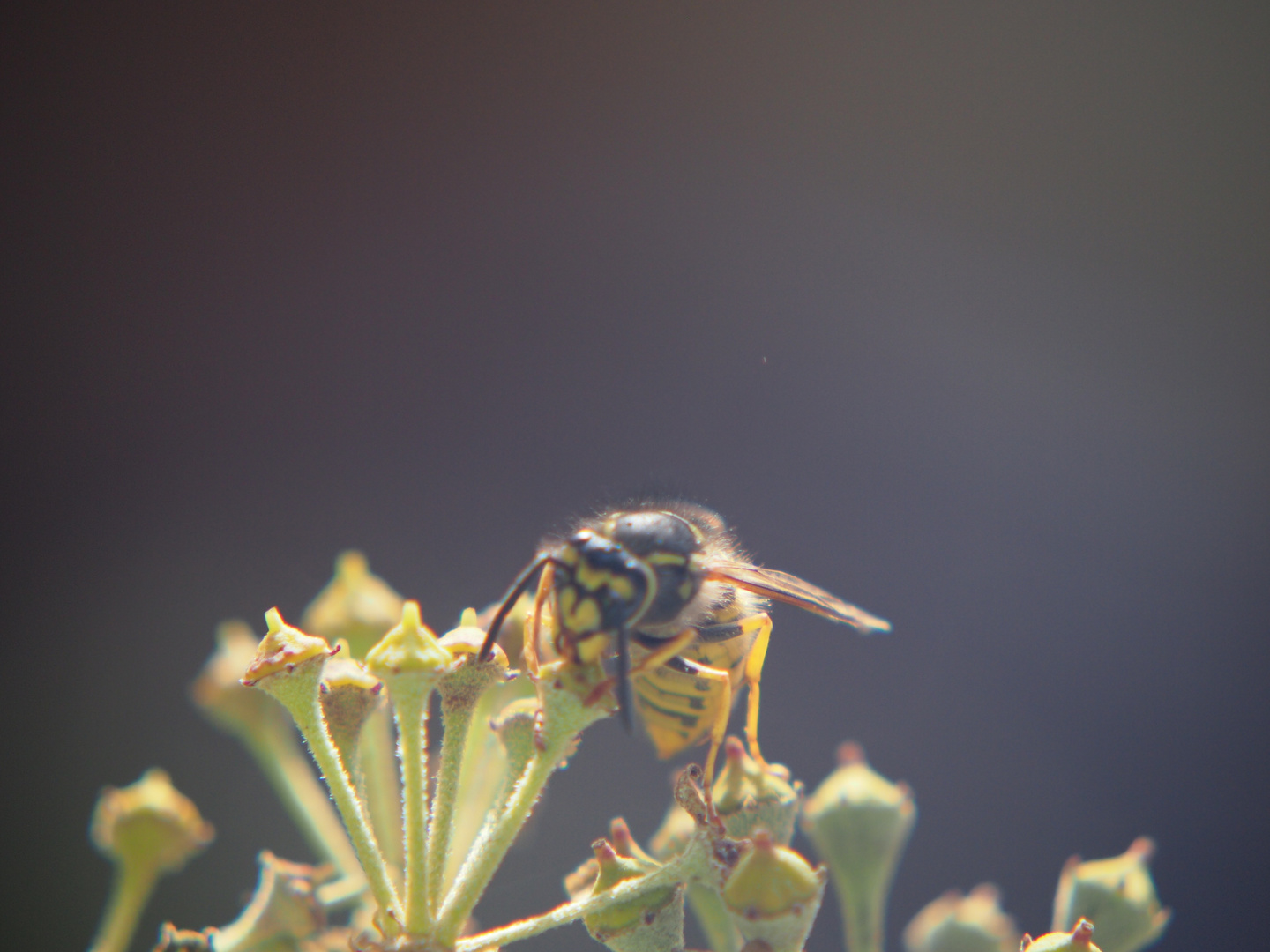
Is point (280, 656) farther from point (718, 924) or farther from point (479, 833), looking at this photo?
point (718, 924)

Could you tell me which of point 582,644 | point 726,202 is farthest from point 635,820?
point 726,202

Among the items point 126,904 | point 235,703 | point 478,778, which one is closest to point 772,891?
point 478,778

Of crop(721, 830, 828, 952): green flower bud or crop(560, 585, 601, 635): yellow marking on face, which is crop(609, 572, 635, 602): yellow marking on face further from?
crop(721, 830, 828, 952): green flower bud

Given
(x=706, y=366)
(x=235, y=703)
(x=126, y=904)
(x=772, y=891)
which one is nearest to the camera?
(x=772, y=891)

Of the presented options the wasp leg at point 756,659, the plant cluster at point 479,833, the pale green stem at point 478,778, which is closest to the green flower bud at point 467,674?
the plant cluster at point 479,833

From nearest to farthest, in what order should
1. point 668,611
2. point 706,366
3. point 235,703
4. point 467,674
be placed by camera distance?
point 467,674
point 668,611
point 235,703
point 706,366

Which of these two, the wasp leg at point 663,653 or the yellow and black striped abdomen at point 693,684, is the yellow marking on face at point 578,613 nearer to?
the wasp leg at point 663,653

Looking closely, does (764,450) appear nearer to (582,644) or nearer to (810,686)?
(810,686)
